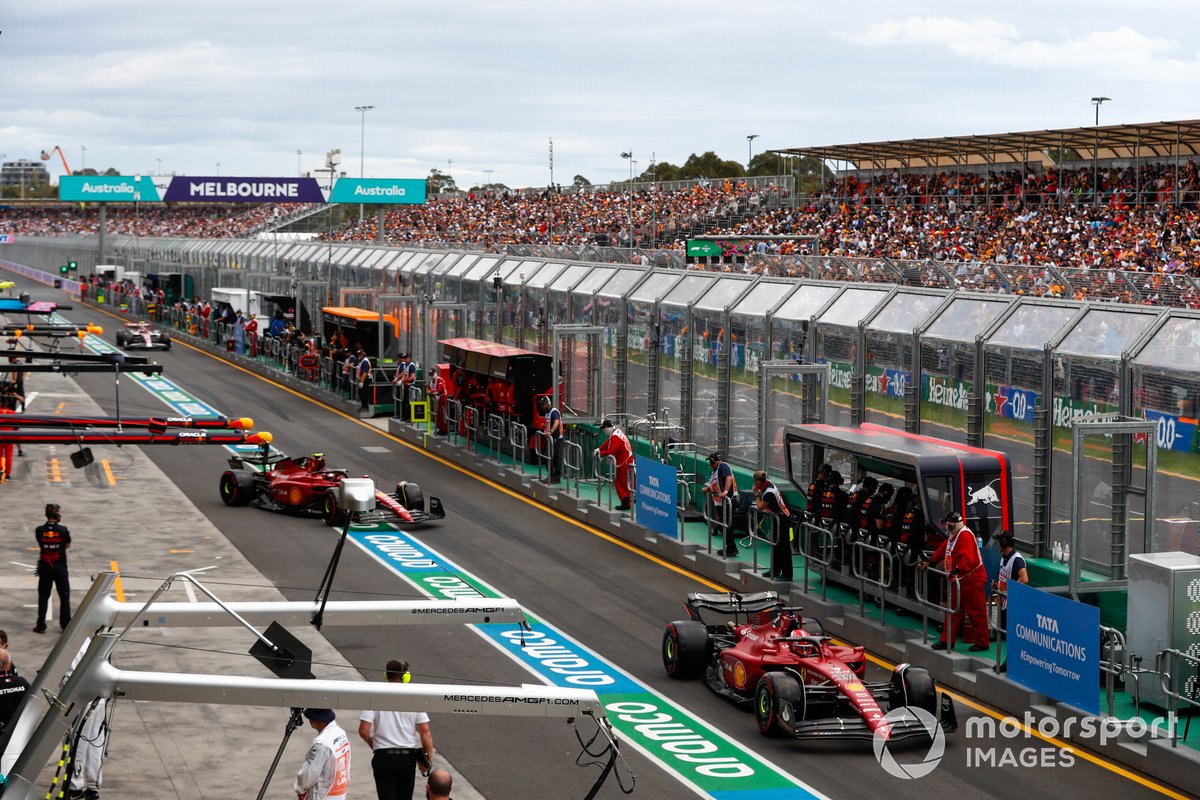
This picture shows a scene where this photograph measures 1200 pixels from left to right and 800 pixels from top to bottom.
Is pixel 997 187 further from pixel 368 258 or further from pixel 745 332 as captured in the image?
pixel 745 332

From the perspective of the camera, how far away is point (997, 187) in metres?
54.1

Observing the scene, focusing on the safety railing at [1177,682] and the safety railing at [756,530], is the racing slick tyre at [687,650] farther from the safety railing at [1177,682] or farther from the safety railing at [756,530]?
the safety railing at [1177,682]

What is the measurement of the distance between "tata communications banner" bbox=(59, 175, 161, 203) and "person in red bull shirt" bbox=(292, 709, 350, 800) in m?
104

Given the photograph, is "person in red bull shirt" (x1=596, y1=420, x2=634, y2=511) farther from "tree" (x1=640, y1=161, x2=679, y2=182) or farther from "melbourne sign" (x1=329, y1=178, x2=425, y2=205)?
"tree" (x1=640, y1=161, x2=679, y2=182)

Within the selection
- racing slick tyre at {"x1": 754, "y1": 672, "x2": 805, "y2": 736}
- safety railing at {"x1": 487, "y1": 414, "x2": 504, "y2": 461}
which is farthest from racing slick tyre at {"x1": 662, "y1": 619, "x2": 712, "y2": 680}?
safety railing at {"x1": 487, "y1": 414, "x2": 504, "y2": 461}

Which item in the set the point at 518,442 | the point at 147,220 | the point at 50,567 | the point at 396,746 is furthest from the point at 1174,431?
the point at 147,220

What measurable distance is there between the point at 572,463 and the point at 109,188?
293ft

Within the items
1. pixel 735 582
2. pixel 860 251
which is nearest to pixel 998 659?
pixel 735 582

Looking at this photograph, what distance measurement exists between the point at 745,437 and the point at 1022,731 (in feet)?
38.8

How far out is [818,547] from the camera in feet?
68.5

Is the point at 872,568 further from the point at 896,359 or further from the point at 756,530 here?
the point at 896,359

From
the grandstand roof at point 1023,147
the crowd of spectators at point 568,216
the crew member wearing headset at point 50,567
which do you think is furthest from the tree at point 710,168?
the crew member wearing headset at point 50,567

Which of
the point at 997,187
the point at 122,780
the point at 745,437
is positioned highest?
the point at 997,187

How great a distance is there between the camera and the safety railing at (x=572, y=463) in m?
28.2
